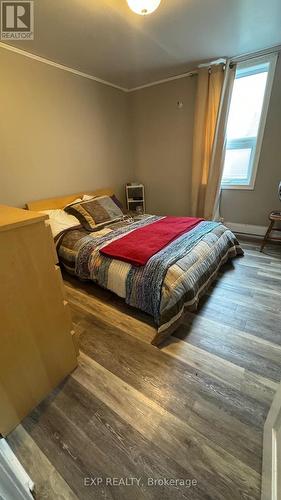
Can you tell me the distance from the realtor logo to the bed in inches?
64.5

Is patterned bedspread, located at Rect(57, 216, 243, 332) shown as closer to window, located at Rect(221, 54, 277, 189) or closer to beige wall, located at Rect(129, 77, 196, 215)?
window, located at Rect(221, 54, 277, 189)

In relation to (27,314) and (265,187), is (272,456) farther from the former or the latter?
(265,187)

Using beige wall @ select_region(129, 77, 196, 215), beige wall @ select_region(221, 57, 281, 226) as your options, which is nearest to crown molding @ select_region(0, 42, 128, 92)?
beige wall @ select_region(129, 77, 196, 215)

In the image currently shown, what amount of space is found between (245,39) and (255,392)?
11.1ft

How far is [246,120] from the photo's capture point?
9.87 ft

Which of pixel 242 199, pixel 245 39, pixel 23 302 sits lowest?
pixel 23 302

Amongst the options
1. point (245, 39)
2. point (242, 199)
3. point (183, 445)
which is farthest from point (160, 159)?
point (183, 445)

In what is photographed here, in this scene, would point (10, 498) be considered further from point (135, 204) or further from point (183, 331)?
point (135, 204)

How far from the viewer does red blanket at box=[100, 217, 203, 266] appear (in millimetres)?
1807

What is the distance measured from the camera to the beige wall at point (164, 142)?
10.9 feet

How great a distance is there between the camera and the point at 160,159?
378 centimetres

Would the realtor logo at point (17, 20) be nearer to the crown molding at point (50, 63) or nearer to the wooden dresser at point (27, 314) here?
the crown molding at point (50, 63)

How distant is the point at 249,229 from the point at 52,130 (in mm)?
3186

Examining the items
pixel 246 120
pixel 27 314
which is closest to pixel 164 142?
pixel 246 120
